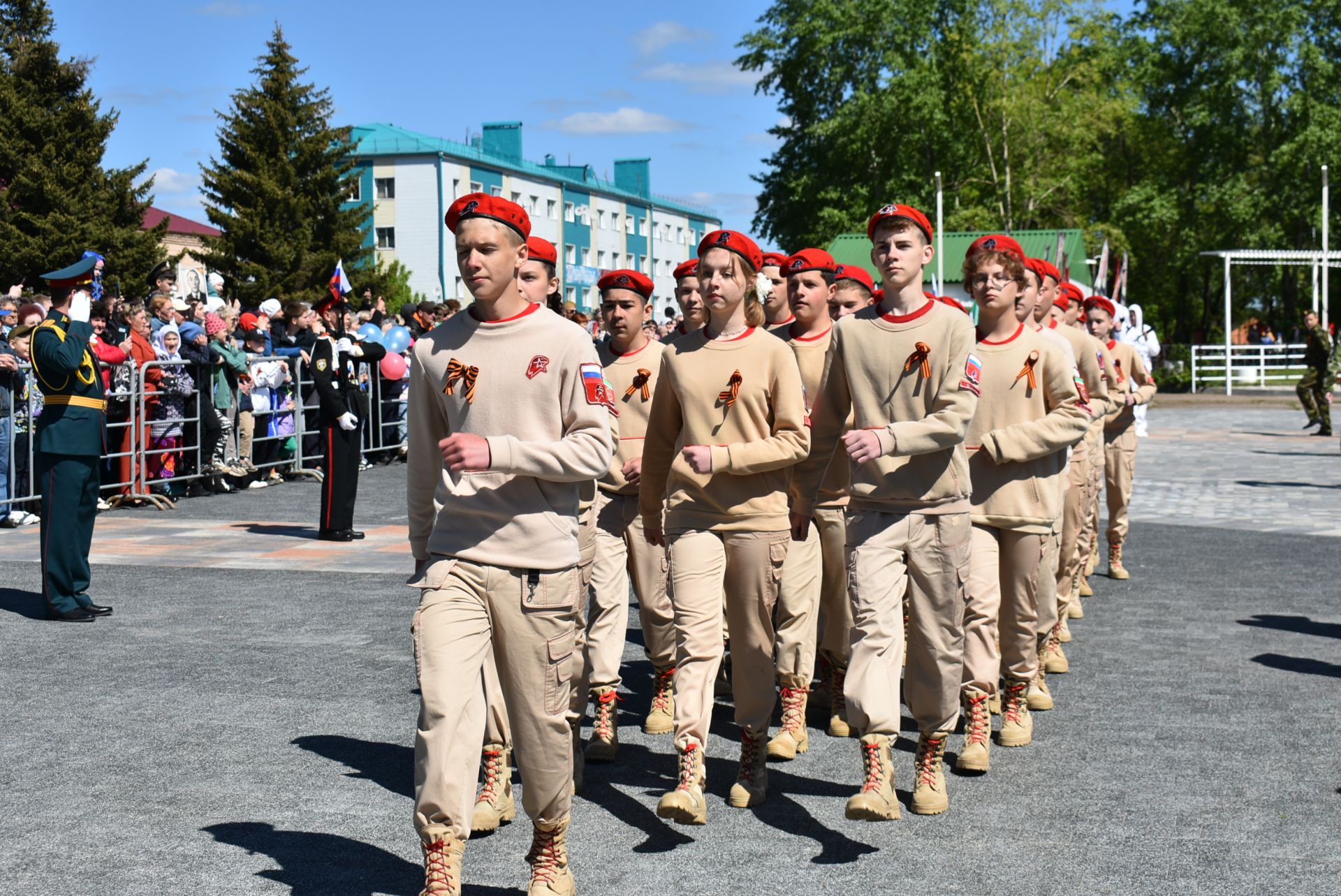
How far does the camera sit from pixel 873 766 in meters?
5.21

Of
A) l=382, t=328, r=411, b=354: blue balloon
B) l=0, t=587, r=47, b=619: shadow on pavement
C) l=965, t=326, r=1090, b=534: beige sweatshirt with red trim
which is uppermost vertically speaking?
l=382, t=328, r=411, b=354: blue balloon

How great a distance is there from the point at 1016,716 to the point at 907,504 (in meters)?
1.53

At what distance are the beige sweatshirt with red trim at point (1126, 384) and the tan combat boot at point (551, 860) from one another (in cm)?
648

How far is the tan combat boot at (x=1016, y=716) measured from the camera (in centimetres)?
640

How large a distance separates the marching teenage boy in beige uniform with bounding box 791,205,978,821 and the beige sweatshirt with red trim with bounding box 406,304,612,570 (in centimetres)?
132

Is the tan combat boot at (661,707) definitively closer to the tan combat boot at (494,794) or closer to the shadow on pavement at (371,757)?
the shadow on pavement at (371,757)

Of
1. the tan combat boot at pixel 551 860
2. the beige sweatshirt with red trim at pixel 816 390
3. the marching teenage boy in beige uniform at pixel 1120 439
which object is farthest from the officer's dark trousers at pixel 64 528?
the marching teenage boy in beige uniform at pixel 1120 439

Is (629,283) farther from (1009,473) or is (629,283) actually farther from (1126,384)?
(1126,384)

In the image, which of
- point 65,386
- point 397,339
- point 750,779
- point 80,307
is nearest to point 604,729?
point 750,779

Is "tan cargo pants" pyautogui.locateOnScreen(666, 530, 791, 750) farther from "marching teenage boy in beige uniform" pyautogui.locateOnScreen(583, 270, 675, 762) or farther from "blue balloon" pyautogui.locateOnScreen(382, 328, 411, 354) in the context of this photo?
"blue balloon" pyautogui.locateOnScreen(382, 328, 411, 354)

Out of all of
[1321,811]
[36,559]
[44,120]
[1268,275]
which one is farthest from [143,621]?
[1268,275]

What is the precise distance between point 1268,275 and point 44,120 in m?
47.8

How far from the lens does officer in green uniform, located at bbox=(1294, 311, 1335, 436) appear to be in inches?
1022

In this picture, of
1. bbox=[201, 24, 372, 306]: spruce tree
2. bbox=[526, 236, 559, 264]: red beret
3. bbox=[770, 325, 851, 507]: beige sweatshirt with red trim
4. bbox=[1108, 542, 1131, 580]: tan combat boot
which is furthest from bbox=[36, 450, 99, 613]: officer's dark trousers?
bbox=[201, 24, 372, 306]: spruce tree
